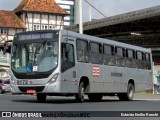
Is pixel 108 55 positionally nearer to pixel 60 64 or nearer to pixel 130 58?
pixel 130 58

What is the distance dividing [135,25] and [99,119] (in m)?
78.5

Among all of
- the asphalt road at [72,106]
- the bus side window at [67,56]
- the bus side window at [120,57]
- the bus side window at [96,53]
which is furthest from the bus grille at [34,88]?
the bus side window at [120,57]

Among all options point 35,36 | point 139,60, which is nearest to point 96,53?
point 35,36

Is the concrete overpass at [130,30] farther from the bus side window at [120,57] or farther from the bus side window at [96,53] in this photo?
the bus side window at [96,53]

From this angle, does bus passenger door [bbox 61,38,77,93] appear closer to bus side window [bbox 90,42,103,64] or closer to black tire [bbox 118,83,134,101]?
bus side window [bbox 90,42,103,64]

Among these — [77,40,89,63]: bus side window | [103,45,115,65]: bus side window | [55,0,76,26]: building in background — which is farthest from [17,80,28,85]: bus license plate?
[55,0,76,26]: building in background

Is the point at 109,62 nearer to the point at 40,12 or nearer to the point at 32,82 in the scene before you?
the point at 32,82

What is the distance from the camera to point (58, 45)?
67.3 feet

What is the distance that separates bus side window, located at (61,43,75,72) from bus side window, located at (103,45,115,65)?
329cm

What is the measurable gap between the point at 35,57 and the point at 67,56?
1424 mm

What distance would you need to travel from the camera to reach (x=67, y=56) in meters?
20.9

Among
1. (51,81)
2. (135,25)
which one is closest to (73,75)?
(51,81)

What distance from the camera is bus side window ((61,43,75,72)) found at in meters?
20.6

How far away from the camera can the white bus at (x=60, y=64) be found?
2041 centimetres
